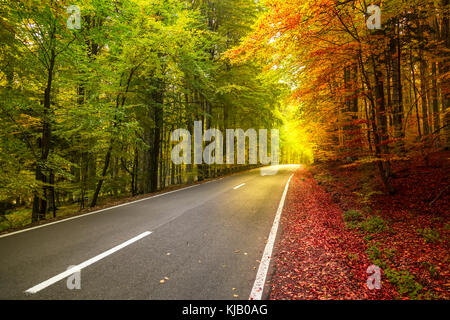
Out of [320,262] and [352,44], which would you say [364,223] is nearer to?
[320,262]

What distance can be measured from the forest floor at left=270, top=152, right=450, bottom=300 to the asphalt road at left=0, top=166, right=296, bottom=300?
0.73 meters

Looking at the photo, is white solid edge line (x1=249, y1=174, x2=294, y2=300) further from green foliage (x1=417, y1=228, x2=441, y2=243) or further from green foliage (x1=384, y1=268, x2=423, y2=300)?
green foliage (x1=417, y1=228, x2=441, y2=243)

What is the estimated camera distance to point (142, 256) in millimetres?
3770

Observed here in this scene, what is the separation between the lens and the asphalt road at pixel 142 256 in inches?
111

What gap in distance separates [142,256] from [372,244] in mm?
4743

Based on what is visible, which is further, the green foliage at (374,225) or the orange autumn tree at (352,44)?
the green foliage at (374,225)

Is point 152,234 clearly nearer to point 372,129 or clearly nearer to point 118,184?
point 372,129

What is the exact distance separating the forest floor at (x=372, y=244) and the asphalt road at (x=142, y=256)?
73 centimetres

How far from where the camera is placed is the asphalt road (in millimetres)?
2828

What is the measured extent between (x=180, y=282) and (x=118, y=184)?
37.9ft

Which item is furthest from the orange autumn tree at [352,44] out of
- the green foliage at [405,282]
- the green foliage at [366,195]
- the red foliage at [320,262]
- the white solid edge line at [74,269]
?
the white solid edge line at [74,269]

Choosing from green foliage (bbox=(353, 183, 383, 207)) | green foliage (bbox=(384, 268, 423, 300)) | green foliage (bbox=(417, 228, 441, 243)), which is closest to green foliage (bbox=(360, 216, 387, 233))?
green foliage (bbox=(417, 228, 441, 243))

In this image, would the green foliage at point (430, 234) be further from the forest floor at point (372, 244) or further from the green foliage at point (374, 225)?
the green foliage at point (374, 225)
